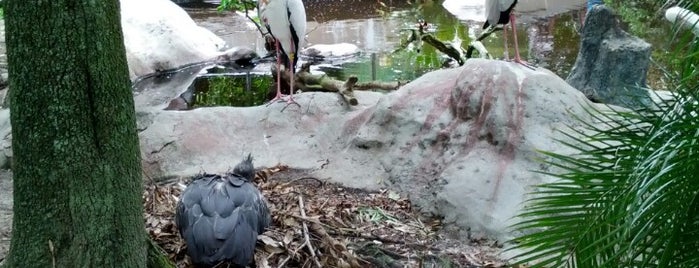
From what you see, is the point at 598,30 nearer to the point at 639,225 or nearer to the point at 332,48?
the point at 332,48

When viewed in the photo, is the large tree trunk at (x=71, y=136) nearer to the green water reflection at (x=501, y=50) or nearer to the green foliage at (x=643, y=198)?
the green foliage at (x=643, y=198)

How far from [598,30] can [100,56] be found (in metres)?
5.59

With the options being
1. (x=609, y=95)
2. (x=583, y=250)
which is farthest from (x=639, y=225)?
(x=609, y=95)

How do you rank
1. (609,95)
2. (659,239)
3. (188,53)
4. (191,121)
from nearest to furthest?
(659,239) → (191,121) → (609,95) → (188,53)

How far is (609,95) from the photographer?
672cm

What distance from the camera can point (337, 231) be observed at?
3.76 meters

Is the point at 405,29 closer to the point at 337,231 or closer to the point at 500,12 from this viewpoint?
the point at 500,12

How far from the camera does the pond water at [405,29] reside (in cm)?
965

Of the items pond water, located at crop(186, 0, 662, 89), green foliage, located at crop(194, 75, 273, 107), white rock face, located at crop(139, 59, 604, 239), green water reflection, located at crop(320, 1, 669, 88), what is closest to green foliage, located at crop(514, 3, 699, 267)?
white rock face, located at crop(139, 59, 604, 239)

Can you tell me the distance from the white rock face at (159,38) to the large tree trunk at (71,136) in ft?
23.2

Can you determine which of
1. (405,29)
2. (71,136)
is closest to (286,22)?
(71,136)

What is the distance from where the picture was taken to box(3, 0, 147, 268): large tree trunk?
214cm

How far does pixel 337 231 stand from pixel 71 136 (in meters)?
1.79

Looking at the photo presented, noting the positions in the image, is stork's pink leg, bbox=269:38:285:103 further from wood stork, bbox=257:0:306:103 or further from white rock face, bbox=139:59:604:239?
white rock face, bbox=139:59:604:239
